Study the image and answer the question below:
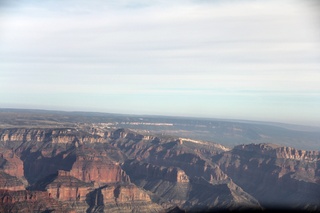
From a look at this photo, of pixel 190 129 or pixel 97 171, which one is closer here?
pixel 97 171

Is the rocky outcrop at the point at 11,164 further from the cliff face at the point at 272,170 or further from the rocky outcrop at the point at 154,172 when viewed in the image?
the cliff face at the point at 272,170

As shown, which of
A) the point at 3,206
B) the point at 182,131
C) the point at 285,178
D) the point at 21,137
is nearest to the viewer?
the point at 3,206

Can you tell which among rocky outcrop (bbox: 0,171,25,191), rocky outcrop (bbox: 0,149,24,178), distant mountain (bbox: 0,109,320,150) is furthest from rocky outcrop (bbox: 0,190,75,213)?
distant mountain (bbox: 0,109,320,150)

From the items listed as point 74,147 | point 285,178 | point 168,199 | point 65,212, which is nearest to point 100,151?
point 74,147

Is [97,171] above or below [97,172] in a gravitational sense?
above

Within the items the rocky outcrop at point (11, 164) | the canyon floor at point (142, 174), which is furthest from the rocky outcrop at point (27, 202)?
the rocky outcrop at point (11, 164)

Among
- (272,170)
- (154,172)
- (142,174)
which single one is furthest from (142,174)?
(272,170)

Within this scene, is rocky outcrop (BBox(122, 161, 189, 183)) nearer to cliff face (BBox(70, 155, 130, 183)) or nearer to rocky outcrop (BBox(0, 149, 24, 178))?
cliff face (BBox(70, 155, 130, 183))

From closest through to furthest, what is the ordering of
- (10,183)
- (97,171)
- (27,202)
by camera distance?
(27,202) → (10,183) → (97,171)

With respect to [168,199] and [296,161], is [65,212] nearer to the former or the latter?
[168,199]

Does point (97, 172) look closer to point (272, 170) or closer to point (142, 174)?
point (142, 174)
